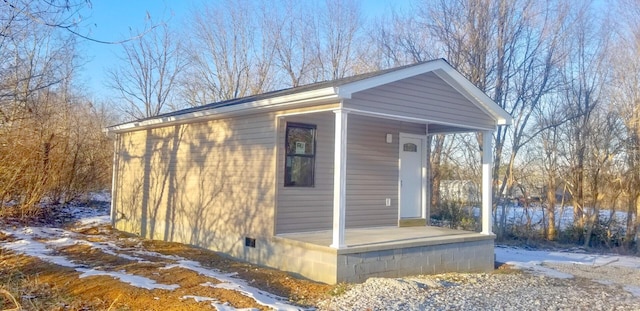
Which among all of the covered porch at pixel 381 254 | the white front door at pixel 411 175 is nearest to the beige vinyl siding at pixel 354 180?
the white front door at pixel 411 175

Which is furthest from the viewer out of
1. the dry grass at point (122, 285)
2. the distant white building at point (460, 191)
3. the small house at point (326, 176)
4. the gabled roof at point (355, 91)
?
the distant white building at point (460, 191)

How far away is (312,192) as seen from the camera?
26.4ft

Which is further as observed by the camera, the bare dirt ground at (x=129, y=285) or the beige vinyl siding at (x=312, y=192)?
the beige vinyl siding at (x=312, y=192)

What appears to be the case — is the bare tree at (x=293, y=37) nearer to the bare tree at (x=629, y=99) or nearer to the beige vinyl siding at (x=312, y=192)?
the bare tree at (x=629, y=99)

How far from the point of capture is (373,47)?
65.0 feet

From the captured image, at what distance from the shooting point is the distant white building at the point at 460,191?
52.1ft

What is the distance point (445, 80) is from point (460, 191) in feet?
28.9

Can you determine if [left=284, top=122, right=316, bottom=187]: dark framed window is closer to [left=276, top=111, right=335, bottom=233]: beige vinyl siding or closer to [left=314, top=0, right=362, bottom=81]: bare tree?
[left=276, top=111, right=335, bottom=233]: beige vinyl siding

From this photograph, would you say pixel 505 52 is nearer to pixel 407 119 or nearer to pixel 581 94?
pixel 581 94

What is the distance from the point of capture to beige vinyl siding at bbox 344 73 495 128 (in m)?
6.93

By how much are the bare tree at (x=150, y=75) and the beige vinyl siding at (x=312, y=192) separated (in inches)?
718

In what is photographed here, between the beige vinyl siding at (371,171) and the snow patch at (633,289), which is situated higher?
the beige vinyl siding at (371,171)

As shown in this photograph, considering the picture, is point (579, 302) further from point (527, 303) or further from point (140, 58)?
point (140, 58)

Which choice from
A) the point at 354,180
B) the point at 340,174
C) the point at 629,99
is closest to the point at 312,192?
the point at 354,180
